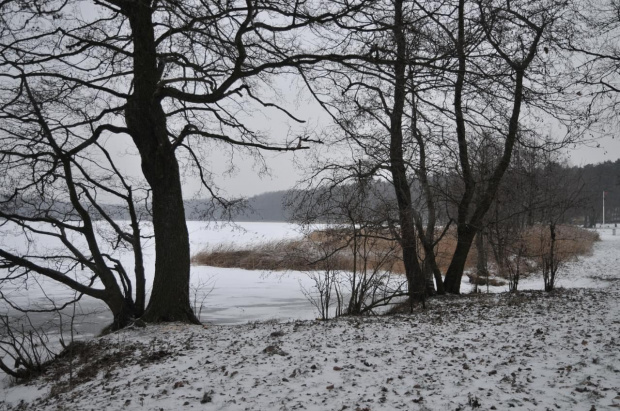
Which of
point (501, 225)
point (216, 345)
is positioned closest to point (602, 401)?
point (216, 345)

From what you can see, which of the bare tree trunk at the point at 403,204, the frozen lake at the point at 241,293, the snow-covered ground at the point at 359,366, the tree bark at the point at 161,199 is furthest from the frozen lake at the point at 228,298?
the snow-covered ground at the point at 359,366

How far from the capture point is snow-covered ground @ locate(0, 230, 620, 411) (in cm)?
341

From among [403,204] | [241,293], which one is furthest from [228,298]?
[403,204]

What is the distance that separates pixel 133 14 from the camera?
6.65 metres

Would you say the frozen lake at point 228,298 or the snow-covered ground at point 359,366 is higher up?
Answer: the snow-covered ground at point 359,366

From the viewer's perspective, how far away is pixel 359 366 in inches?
165

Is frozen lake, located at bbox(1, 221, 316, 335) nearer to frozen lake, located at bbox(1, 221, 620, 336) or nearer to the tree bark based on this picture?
frozen lake, located at bbox(1, 221, 620, 336)

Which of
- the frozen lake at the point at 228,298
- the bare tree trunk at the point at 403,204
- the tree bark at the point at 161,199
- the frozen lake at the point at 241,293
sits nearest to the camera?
the tree bark at the point at 161,199

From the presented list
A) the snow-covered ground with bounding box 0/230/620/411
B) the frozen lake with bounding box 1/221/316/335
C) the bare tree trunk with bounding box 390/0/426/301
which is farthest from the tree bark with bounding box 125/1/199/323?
the bare tree trunk with bounding box 390/0/426/301

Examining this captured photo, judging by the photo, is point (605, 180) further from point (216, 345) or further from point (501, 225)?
point (216, 345)

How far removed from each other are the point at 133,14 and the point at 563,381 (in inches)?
284

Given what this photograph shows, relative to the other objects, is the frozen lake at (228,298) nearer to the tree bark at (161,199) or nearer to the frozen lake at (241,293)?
the frozen lake at (241,293)

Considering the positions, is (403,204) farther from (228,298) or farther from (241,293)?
(241,293)

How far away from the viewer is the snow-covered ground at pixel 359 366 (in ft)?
11.2
